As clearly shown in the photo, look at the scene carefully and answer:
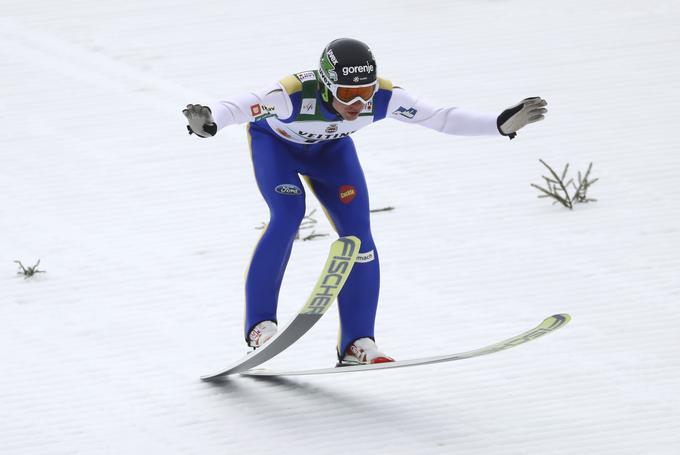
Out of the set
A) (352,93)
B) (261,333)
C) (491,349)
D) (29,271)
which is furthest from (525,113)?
(29,271)

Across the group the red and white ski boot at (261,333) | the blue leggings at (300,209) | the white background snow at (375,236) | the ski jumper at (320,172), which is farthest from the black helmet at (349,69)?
the white background snow at (375,236)

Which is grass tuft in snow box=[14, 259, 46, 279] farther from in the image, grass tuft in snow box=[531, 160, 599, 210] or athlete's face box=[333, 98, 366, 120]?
grass tuft in snow box=[531, 160, 599, 210]

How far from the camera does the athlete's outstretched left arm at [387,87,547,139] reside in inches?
187

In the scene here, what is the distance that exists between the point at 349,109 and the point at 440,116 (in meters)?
0.46

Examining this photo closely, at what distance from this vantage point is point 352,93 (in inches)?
180

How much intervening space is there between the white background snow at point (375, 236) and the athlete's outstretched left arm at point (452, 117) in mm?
1098

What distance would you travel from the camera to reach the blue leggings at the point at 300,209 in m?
4.87

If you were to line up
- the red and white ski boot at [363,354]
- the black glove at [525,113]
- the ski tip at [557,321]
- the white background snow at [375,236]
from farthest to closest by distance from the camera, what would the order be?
the red and white ski boot at [363,354] → the white background snow at [375,236] → the black glove at [525,113] → the ski tip at [557,321]

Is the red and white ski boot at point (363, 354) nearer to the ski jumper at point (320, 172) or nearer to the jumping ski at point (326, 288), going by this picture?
the ski jumper at point (320, 172)

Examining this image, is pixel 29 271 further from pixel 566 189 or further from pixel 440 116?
pixel 566 189

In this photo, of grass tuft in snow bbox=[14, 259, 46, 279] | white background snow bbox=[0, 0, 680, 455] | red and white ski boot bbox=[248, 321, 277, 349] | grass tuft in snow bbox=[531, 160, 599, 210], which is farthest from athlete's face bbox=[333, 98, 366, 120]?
grass tuft in snow bbox=[531, 160, 599, 210]

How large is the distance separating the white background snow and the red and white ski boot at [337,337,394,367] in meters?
0.14

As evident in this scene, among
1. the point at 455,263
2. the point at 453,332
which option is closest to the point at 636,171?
the point at 455,263

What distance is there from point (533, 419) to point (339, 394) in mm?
831
